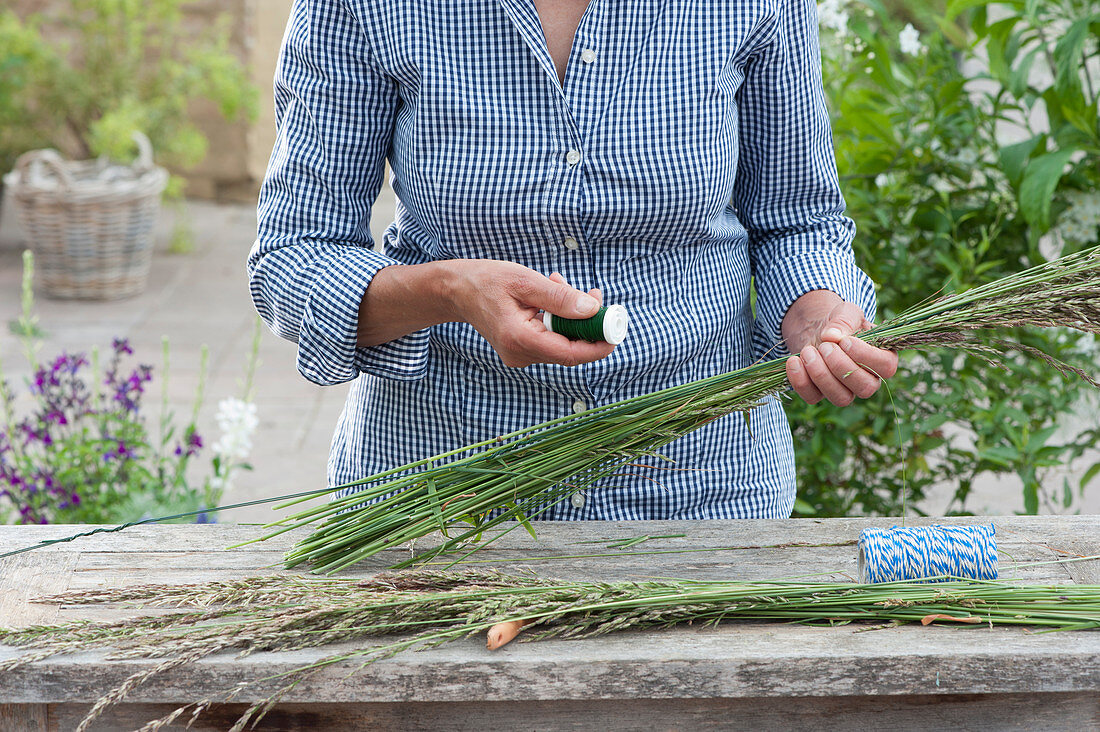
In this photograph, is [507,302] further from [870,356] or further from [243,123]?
[243,123]

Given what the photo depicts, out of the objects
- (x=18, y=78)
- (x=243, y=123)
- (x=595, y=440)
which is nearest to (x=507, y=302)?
(x=595, y=440)

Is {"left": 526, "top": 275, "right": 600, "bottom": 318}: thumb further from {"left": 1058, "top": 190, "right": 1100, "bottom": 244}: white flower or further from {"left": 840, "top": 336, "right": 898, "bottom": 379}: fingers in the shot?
{"left": 1058, "top": 190, "right": 1100, "bottom": 244}: white flower

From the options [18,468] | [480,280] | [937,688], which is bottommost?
[18,468]

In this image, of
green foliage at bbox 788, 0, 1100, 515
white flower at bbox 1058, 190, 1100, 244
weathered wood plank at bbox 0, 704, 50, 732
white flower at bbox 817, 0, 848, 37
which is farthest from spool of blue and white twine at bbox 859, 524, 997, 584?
white flower at bbox 817, 0, 848, 37

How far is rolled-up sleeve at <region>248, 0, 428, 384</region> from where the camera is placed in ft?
4.65

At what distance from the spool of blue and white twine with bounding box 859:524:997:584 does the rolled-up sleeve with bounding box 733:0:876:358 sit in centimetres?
37

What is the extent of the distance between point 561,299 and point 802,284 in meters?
0.48

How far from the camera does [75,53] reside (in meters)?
7.02

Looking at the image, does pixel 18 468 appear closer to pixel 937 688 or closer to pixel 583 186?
pixel 583 186

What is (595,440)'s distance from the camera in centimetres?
134

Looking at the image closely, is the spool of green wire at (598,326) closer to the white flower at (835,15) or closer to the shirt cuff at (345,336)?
the shirt cuff at (345,336)

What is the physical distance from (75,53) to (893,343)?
6971 millimetres

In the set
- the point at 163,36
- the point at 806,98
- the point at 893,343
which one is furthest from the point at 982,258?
the point at 163,36

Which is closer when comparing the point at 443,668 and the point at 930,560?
the point at 443,668
